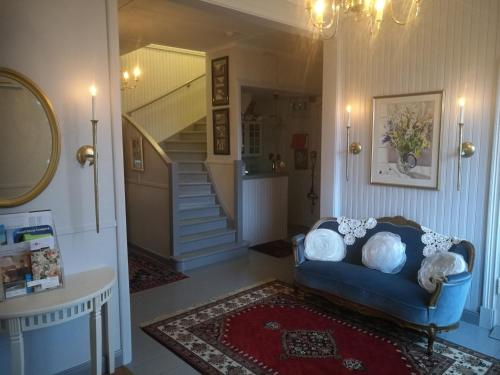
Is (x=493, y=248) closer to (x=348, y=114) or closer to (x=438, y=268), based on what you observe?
(x=438, y=268)

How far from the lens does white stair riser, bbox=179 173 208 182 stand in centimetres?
602

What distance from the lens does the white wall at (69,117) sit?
2.27 meters

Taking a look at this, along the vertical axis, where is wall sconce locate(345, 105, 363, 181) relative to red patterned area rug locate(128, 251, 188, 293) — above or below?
above

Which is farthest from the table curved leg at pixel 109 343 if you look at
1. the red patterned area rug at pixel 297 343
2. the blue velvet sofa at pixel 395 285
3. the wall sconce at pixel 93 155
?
the blue velvet sofa at pixel 395 285

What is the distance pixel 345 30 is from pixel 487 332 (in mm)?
3240

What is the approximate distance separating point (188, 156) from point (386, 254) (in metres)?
4.16

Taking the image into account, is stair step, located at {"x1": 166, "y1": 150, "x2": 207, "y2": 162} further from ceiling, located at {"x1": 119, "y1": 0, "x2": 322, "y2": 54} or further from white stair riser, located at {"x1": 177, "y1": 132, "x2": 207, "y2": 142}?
ceiling, located at {"x1": 119, "y1": 0, "x2": 322, "y2": 54}

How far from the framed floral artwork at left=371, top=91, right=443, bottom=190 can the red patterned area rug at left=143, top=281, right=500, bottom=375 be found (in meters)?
1.41

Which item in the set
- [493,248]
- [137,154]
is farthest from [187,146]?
[493,248]

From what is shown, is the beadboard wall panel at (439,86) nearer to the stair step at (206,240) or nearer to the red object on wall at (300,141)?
the stair step at (206,240)

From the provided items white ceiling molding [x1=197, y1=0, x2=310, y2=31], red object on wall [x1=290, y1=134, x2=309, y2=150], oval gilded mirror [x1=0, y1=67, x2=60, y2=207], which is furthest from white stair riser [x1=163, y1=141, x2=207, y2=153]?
oval gilded mirror [x1=0, y1=67, x2=60, y2=207]

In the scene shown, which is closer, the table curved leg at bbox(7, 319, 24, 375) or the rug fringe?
the table curved leg at bbox(7, 319, 24, 375)

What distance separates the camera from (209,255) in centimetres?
511

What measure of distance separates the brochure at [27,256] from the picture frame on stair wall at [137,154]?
3.41m
